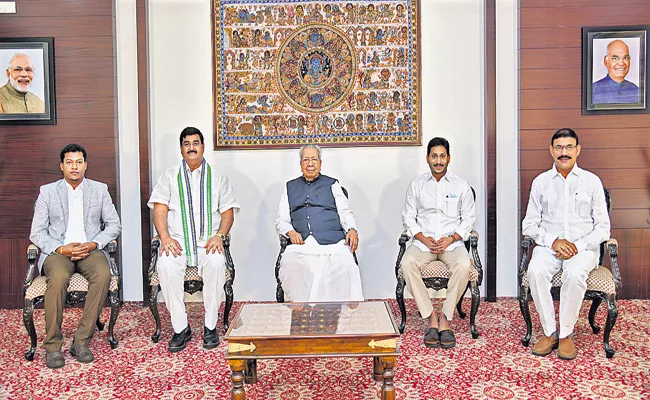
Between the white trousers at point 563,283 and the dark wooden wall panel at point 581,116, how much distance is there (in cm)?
149

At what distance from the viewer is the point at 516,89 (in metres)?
5.48

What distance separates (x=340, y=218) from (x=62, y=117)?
272 cm

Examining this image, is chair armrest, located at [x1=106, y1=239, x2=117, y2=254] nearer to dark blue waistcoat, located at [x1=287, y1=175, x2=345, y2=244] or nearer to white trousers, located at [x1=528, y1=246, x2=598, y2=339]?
dark blue waistcoat, located at [x1=287, y1=175, x2=345, y2=244]

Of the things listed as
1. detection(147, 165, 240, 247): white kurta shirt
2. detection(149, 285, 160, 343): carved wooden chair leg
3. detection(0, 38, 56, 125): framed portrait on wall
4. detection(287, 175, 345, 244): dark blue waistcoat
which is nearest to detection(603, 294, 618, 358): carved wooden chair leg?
detection(287, 175, 345, 244): dark blue waistcoat

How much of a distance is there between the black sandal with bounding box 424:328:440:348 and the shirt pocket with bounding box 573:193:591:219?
1.35m

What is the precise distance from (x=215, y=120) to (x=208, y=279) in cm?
174

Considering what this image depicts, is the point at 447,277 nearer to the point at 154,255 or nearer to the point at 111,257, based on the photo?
the point at 154,255

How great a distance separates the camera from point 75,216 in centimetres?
452

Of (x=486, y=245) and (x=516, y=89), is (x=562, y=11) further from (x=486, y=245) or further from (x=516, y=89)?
(x=486, y=245)

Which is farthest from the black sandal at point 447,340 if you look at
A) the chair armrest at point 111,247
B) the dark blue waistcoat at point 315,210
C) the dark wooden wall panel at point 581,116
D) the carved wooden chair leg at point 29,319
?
the carved wooden chair leg at point 29,319

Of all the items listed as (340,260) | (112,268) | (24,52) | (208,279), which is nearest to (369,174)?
(340,260)

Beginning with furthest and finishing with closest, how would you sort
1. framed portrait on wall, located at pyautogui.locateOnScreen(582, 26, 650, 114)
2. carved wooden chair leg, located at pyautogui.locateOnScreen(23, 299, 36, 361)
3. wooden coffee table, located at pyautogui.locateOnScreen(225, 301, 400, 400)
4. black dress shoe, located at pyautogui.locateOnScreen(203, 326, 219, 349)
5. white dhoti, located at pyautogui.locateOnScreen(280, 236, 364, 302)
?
framed portrait on wall, located at pyautogui.locateOnScreen(582, 26, 650, 114)
white dhoti, located at pyautogui.locateOnScreen(280, 236, 364, 302)
black dress shoe, located at pyautogui.locateOnScreen(203, 326, 219, 349)
carved wooden chair leg, located at pyautogui.locateOnScreen(23, 299, 36, 361)
wooden coffee table, located at pyautogui.locateOnScreen(225, 301, 400, 400)

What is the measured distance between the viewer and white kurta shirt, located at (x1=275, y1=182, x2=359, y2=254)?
4.66 meters

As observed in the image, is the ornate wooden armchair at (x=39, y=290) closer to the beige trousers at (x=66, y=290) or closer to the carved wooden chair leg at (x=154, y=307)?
the beige trousers at (x=66, y=290)
